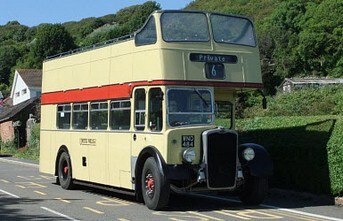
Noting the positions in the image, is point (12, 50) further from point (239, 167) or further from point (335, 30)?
point (239, 167)

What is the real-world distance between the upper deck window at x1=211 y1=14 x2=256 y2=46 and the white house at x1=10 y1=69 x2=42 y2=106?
210 ft

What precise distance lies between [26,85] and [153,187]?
67092mm

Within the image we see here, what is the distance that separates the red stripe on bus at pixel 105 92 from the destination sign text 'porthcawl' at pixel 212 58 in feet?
1.65

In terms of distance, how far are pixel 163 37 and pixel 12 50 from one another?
12502 centimetres

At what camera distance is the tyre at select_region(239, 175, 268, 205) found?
1281cm

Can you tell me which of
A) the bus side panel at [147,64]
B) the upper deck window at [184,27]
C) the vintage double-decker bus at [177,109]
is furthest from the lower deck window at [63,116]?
the upper deck window at [184,27]

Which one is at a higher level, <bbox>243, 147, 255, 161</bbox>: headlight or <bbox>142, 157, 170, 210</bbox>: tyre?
<bbox>243, 147, 255, 161</bbox>: headlight

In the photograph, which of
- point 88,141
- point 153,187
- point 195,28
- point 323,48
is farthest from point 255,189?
point 323,48

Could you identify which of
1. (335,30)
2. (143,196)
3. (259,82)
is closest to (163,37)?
(259,82)

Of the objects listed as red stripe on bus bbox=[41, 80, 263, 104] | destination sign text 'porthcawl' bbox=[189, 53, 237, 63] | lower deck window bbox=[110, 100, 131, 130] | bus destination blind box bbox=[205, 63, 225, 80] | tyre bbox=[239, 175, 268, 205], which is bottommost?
tyre bbox=[239, 175, 268, 205]

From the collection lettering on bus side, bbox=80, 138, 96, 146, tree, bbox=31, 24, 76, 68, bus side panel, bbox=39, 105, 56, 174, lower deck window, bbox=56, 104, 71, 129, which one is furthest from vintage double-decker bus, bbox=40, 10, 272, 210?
tree, bbox=31, 24, 76, 68

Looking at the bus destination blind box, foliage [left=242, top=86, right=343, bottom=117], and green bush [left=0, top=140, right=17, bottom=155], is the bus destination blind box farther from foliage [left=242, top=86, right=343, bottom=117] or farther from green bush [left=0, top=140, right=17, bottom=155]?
green bush [left=0, top=140, right=17, bottom=155]

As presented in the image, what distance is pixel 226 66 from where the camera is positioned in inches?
506

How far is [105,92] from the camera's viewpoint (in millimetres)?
14711
